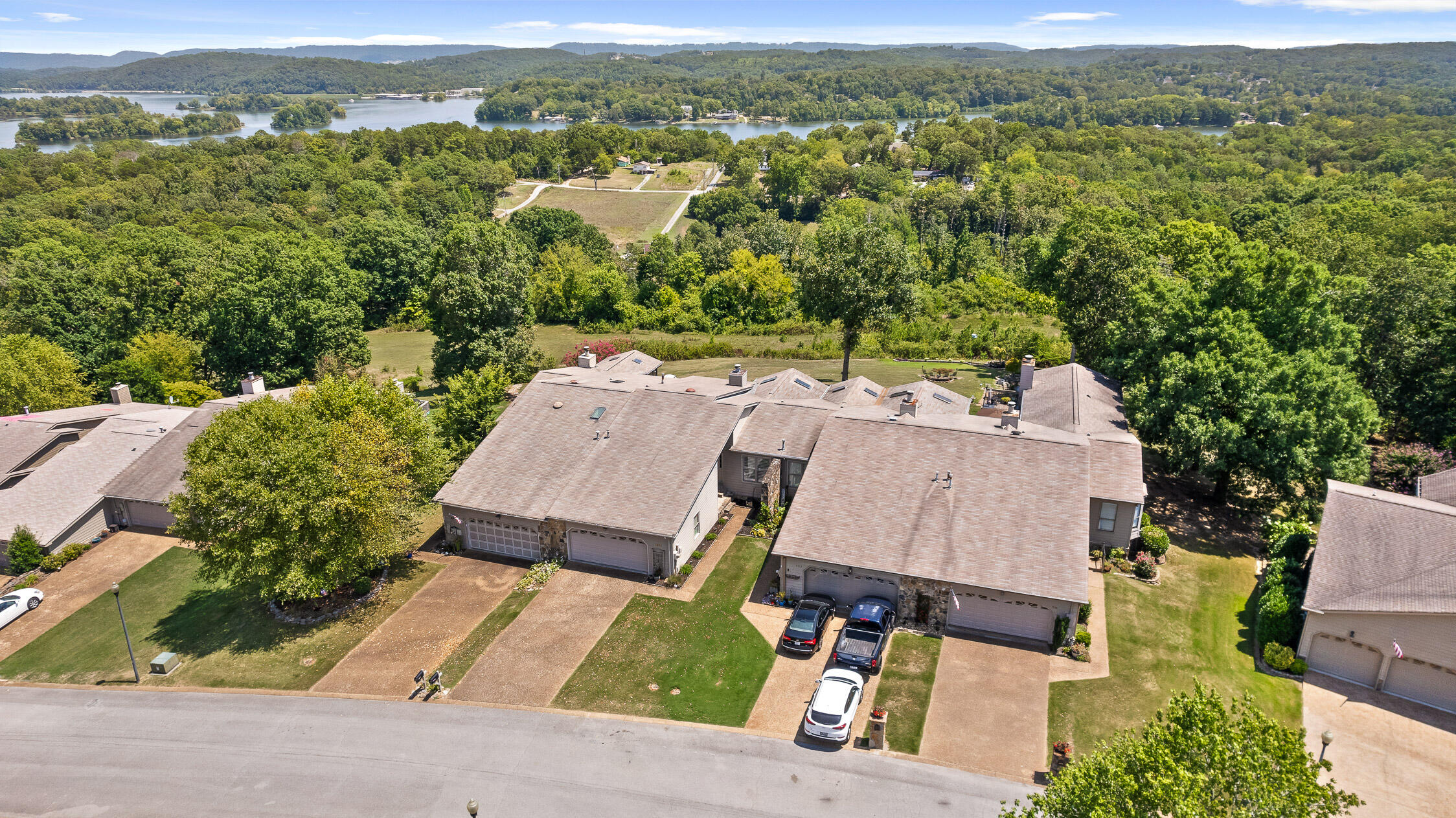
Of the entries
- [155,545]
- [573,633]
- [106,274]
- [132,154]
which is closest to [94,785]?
[573,633]

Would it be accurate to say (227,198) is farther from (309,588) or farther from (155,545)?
(309,588)

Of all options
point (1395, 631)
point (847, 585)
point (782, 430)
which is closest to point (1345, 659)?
point (1395, 631)

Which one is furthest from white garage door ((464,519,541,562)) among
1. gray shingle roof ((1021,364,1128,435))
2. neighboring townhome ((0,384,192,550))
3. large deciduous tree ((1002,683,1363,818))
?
gray shingle roof ((1021,364,1128,435))

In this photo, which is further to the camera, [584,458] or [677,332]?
[677,332]

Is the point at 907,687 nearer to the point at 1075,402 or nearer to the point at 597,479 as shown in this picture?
the point at 597,479

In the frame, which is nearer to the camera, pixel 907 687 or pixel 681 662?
pixel 907 687

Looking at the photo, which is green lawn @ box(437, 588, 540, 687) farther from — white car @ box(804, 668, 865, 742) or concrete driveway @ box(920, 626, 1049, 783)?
concrete driveway @ box(920, 626, 1049, 783)
